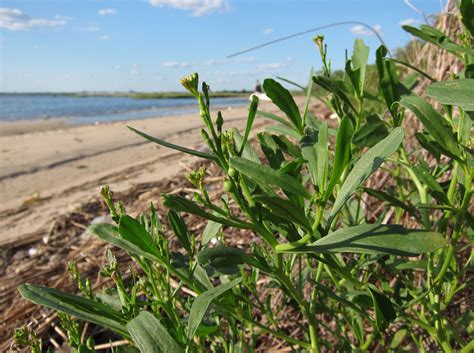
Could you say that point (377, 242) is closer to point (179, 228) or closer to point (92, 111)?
point (179, 228)

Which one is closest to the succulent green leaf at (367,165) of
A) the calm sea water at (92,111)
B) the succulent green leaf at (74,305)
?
the succulent green leaf at (74,305)

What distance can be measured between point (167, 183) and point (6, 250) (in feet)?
3.34

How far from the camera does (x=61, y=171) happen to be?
18.3 ft

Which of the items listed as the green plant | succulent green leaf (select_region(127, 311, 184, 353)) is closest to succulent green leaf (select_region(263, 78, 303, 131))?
the green plant

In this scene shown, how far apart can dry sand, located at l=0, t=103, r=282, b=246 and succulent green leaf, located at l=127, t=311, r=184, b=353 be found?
2.03 metres

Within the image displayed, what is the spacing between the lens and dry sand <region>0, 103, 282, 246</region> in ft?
10.6

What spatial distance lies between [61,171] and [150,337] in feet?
17.8

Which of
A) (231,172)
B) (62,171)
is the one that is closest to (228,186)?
(231,172)

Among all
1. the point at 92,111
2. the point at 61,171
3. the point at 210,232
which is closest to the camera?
the point at 210,232

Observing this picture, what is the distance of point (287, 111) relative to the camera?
714 mm

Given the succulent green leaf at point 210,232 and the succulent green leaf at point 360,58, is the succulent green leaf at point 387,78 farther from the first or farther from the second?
the succulent green leaf at point 210,232

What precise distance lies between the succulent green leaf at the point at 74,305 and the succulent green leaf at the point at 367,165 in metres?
0.34

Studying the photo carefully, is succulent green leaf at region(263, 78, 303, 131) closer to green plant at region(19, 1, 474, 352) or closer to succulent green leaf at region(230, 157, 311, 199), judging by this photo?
green plant at region(19, 1, 474, 352)

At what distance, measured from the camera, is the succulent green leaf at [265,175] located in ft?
1.60
